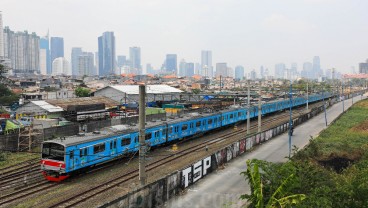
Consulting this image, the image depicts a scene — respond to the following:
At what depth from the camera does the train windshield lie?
22.5 metres

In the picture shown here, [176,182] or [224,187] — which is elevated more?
[176,182]

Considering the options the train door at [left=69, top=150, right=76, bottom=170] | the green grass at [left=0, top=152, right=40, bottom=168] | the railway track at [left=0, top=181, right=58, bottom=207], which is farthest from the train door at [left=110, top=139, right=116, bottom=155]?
the green grass at [left=0, top=152, right=40, bottom=168]

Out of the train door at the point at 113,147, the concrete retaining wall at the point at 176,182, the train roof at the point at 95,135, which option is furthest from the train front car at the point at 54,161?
the concrete retaining wall at the point at 176,182

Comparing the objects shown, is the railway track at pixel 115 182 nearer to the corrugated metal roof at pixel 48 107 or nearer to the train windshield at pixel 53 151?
the train windshield at pixel 53 151

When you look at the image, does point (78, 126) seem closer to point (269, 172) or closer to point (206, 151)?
point (206, 151)

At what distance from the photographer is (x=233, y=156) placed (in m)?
29.8

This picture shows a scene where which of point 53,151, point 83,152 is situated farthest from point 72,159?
point 53,151

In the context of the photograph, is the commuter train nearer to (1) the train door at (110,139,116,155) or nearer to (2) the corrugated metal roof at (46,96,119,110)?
(1) the train door at (110,139,116,155)

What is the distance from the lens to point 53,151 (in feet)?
74.9

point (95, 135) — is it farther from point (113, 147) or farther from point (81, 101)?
point (81, 101)

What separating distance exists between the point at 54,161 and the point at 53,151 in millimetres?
622

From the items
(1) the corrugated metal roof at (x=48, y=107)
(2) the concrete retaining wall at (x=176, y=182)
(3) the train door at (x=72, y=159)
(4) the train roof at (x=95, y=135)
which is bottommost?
(2) the concrete retaining wall at (x=176, y=182)

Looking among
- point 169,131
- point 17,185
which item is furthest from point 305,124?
point 17,185

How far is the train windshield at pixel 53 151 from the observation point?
22500mm
